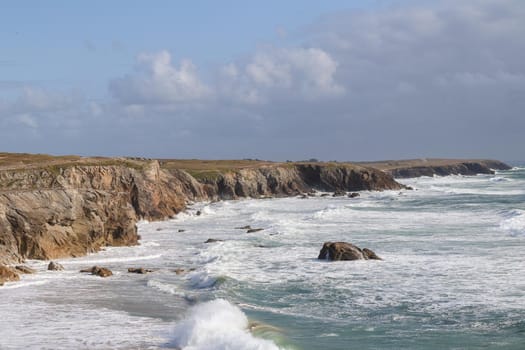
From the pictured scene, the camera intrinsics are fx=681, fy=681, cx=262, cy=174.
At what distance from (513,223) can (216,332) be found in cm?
3664

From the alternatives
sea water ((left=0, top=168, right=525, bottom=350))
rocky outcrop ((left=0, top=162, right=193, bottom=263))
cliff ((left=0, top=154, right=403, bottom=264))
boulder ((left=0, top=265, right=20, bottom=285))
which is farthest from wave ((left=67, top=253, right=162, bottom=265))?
boulder ((left=0, top=265, right=20, bottom=285))

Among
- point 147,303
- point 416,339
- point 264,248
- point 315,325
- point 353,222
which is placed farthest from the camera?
point 353,222

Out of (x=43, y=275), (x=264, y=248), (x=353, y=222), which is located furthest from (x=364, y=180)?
(x=43, y=275)

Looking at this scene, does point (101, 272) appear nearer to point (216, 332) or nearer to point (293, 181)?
point (216, 332)

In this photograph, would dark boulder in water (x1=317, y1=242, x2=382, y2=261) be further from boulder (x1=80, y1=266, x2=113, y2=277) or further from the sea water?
boulder (x1=80, y1=266, x2=113, y2=277)

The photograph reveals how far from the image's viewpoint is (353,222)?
191ft

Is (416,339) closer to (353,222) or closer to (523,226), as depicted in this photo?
(523,226)

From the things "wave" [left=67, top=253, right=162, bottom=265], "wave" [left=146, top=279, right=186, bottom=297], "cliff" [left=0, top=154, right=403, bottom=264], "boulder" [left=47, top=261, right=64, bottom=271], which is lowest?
"wave" [left=146, top=279, right=186, bottom=297]

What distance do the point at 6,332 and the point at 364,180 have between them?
105 metres

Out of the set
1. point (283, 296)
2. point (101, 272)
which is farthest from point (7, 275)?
point (283, 296)

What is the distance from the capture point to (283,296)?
26.7 metres

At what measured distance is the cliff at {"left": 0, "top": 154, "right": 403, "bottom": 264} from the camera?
35.9 metres

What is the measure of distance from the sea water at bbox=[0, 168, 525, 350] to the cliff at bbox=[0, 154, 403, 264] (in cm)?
169

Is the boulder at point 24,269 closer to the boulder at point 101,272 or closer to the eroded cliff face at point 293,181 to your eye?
the boulder at point 101,272
